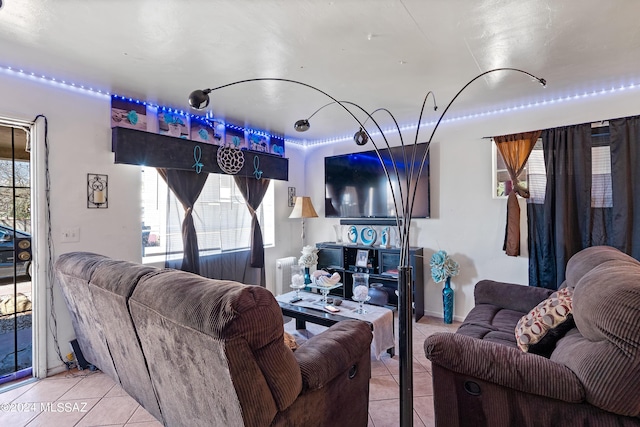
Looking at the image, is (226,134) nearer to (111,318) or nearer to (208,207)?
(208,207)

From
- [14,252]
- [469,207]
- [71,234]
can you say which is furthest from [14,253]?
[469,207]

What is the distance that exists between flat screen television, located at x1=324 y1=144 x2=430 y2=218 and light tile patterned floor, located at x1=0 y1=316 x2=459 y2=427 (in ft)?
6.18

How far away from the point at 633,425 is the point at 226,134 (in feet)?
12.8

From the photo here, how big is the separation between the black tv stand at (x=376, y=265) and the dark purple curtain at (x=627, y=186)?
172 centimetres

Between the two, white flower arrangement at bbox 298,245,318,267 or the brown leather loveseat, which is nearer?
the brown leather loveseat

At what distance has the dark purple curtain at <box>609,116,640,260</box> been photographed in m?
2.63

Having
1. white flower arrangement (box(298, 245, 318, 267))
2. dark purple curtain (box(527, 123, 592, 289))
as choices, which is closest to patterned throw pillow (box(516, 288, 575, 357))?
dark purple curtain (box(527, 123, 592, 289))

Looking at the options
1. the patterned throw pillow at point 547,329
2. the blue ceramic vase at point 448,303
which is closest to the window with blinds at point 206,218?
the blue ceramic vase at point 448,303

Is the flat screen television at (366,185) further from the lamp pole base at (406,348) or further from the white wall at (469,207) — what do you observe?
the lamp pole base at (406,348)

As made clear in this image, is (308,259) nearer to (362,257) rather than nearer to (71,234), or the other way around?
(362,257)

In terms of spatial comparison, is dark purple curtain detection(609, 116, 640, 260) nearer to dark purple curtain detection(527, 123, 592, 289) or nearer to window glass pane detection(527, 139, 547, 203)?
dark purple curtain detection(527, 123, 592, 289)

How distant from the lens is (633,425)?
3.83 ft

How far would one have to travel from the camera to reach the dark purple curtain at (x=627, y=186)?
2635 mm

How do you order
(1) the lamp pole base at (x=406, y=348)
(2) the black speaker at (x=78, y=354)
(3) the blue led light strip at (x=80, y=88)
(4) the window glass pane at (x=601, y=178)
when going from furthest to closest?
(4) the window glass pane at (x=601, y=178)
(2) the black speaker at (x=78, y=354)
(3) the blue led light strip at (x=80, y=88)
(1) the lamp pole base at (x=406, y=348)
